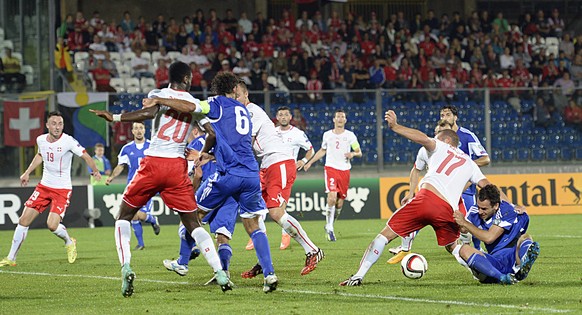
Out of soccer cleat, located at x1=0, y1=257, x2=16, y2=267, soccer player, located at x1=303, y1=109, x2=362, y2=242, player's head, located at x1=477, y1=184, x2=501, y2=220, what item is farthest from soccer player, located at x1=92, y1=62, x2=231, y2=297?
soccer player, located at x1=303, y1=109, x2=362, y2=242

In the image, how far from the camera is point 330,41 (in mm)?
30750

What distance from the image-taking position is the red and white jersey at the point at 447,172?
1025 centimetres

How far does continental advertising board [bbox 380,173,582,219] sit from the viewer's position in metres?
24.3

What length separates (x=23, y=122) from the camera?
2391 cm

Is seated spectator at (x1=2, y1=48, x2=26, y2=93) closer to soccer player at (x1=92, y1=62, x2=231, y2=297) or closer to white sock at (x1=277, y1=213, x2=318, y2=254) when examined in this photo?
white sock at (x1=277, y1=213, x2=318, y2=254)

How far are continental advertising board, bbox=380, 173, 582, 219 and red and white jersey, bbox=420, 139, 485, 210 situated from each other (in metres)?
13.9

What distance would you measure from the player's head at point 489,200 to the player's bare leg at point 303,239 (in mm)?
2199

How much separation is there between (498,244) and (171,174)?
11.8ft

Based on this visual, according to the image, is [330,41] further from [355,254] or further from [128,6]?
[355,254]

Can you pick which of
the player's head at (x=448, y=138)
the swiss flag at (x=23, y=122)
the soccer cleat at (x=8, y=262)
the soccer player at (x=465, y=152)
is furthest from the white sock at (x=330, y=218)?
the swiss flag at (x=23, y=122)

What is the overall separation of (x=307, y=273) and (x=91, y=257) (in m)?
4.97

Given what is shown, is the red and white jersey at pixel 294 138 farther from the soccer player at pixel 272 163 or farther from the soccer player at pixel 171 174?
the soccer player at pixel 171 174

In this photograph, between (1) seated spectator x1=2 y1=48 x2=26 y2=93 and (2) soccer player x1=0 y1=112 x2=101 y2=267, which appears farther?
(1) seated spectator x1=2 y1=48 x2=26 y2=93

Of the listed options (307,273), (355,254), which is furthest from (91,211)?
(307,273)
